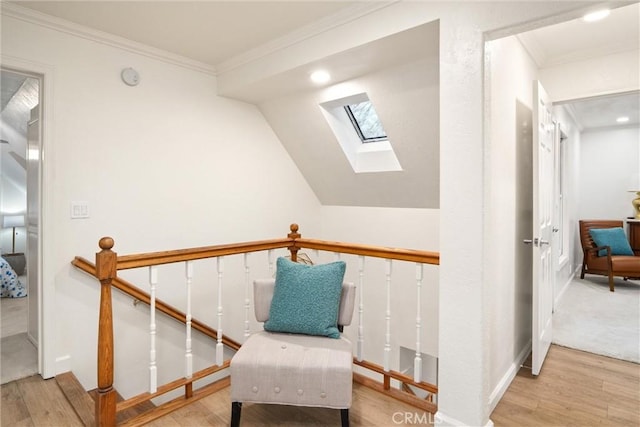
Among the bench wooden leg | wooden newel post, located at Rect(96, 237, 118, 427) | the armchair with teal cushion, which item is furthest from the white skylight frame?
the armchair with teal cushion

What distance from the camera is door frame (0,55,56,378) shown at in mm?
2340

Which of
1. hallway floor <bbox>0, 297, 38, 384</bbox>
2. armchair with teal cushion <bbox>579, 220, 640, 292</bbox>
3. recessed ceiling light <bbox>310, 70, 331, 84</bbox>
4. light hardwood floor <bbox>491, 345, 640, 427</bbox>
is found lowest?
light hardwood floor <bbox>491, 345, 640, 427</bbox>

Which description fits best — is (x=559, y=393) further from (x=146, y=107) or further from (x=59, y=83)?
(x=59, y=83)

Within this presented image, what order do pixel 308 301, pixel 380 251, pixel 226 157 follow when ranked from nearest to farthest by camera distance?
pixel 308 301 < pixel 380 251 < pixel 226 157

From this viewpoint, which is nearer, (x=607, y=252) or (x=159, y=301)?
(x=159, y=301)

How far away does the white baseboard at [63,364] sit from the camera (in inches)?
95.0

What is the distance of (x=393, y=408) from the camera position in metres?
2.04

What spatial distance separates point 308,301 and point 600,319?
337 cm

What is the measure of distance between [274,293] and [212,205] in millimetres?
1464

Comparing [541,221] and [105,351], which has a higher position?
[541,221]

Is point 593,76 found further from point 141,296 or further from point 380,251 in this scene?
point 141,296

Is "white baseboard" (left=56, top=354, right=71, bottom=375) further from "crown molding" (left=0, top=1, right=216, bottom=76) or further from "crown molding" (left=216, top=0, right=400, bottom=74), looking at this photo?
"crown molding" (left=216, top=0, right=400, bottom=74)

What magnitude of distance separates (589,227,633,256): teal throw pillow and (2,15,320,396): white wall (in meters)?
4.72

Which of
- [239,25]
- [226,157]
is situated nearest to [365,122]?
[226,157]
